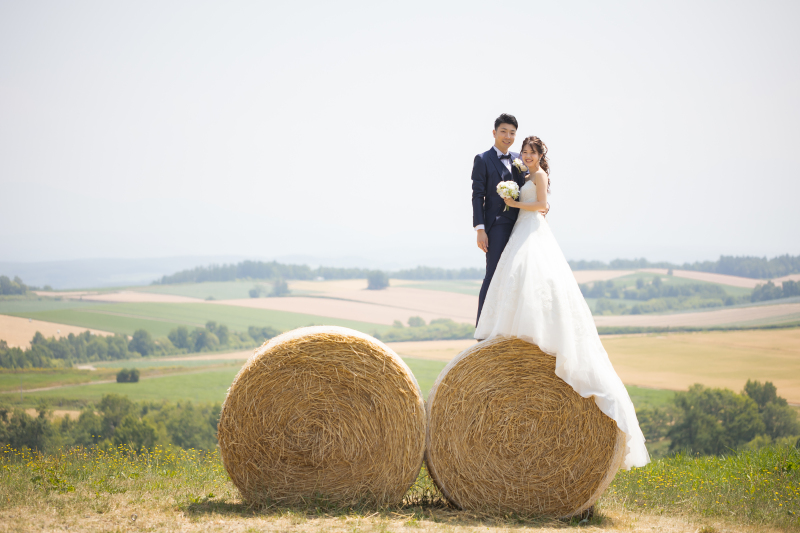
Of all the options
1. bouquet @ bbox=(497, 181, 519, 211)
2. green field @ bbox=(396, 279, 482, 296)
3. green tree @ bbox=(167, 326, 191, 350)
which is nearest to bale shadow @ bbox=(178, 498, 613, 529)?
bouquet @ bbox=(497, 181, 519, 211)

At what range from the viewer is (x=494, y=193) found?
241 inches

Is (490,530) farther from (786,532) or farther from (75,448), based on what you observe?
(75,448)

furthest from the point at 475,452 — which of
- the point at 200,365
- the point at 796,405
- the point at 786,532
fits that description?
the point at 200,365

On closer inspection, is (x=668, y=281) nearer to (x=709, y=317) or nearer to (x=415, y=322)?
(x=709, y=317)

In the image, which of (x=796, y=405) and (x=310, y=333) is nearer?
(x=310, y=333)

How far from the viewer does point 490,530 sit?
458cm

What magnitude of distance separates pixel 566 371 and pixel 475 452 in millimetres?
1050

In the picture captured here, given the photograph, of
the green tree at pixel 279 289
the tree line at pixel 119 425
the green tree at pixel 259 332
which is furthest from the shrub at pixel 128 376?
the green tree at pixel 279 289

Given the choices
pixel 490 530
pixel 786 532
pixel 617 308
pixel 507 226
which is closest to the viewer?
pixel 490 530

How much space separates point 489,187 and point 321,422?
2846 millimetres

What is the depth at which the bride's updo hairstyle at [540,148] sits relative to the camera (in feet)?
19.4

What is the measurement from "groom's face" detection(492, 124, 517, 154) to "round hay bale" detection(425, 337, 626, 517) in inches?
83.3

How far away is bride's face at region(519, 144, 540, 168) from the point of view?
5.90m

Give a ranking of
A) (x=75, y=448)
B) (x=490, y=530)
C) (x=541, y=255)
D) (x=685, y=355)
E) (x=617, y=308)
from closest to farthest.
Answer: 1. (x=490, y=530)
2. (x=541, y=255)
3. (x=75, y=448)
4. (x=685, y=355)
5. (x=617, y=308)
